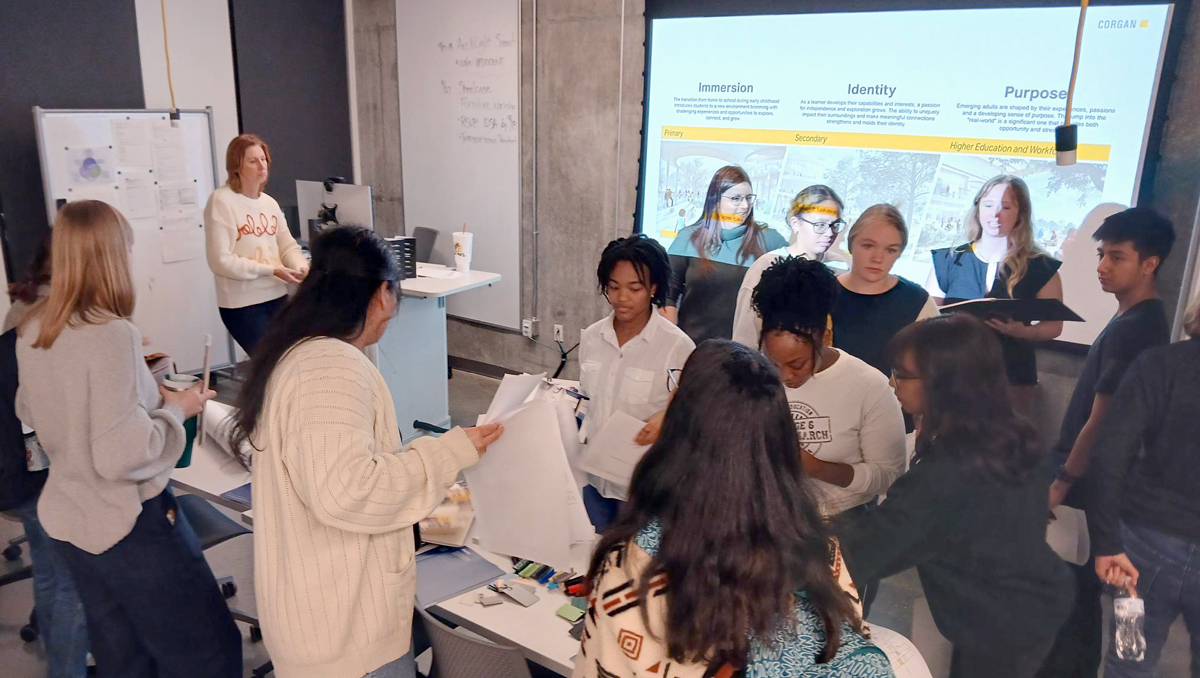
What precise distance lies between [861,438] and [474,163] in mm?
3820

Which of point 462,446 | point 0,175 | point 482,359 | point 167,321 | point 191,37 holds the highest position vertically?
point 191,37

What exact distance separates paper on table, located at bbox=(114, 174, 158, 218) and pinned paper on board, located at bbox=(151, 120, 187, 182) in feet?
0.32

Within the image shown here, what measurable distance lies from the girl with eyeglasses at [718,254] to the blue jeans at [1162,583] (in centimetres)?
194

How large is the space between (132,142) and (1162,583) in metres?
5.24

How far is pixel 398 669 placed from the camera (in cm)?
161

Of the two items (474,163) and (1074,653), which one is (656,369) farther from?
(474,163)

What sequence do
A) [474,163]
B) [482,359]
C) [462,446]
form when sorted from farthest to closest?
[482,359]
[474,163]
[462,446]

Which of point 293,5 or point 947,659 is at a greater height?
point 293,5

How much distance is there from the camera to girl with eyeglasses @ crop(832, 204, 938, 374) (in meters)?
2.71

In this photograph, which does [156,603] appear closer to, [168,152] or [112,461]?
[112,461]

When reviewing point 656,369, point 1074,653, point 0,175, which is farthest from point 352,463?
point 0,175

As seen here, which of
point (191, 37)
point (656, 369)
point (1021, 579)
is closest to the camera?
point (1021, 579)

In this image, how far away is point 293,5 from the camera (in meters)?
5.38

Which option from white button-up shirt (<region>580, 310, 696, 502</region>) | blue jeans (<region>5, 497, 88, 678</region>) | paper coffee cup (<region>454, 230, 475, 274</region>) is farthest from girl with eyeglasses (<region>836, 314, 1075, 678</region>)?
paper coffee cup (<region>454, 230, 475, 274</region>)
